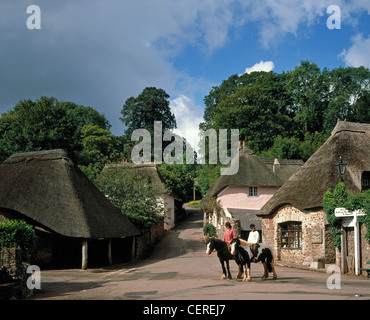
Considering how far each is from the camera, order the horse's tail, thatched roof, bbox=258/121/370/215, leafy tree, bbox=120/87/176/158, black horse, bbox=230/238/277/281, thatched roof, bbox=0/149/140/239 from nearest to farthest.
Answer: black horse, bbox=230/238/277/281 < the horse's tail < thatched roof, bbox=0/149/140/239 < thatched roof, bbox=258/121/370/215 < leafy tree, bbox=120/87/176/158

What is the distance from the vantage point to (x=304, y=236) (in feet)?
77.1

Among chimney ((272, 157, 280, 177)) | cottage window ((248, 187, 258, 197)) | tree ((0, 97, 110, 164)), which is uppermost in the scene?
tree ((0, 97, 110, 164))

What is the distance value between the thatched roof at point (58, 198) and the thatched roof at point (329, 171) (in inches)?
388

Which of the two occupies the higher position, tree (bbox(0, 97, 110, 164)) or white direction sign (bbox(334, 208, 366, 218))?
tree (bbox(0, 97, 110, 164))

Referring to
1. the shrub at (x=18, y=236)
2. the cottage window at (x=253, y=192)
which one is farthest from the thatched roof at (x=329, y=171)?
the shrub at (x=18, y=236)

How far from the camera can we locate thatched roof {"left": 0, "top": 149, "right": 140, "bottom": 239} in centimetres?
→ 2238

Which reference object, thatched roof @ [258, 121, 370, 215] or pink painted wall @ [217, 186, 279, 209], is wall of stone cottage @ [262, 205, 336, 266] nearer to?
thatched roof @ [258, 121, 370, 215]

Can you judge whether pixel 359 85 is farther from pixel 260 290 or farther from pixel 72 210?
pixel 260 290

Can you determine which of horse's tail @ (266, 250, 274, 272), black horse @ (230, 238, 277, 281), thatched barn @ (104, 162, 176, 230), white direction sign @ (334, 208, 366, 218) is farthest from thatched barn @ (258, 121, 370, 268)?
thatched barn @ (104, 162, 176, 230)

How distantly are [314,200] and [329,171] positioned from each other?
84.4 inches

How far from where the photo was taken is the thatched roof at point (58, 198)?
73.4 ft

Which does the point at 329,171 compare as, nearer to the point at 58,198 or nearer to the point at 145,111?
the point at 58,198

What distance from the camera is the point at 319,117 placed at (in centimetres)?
A: 6191

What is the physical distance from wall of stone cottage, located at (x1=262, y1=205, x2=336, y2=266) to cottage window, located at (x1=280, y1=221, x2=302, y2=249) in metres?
0.25
